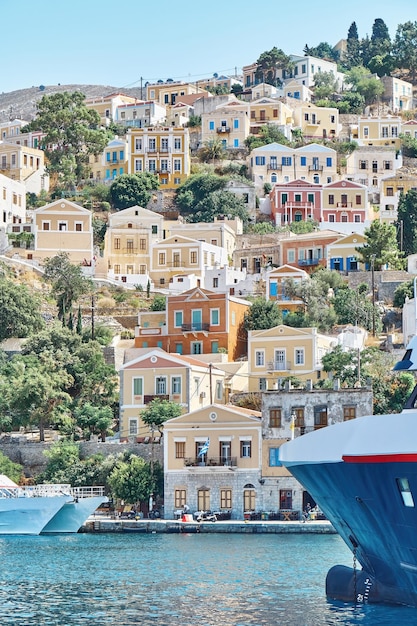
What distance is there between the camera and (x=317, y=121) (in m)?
129

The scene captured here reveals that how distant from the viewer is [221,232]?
10175 cm

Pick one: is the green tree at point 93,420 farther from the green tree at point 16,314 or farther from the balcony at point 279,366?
the green tree at point 16,314

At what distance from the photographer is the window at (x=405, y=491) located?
28.3 m

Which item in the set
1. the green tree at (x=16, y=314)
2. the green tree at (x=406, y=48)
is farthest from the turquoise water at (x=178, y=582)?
Answer: the green tree at (x=406, y=48)

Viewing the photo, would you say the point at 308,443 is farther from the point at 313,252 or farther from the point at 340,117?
the point at 340,117

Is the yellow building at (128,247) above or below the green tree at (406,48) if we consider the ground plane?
below

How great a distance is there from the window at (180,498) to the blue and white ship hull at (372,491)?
3135cm

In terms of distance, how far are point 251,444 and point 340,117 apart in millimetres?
72965

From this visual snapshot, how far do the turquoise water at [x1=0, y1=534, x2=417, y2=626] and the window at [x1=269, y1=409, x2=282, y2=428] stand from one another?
778 cm

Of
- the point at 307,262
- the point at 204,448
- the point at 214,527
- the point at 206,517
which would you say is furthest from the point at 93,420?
the point at 307,262

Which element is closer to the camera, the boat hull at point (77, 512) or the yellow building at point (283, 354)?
the boat hull at point (77, 512)

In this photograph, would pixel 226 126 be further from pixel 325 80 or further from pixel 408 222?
pixel 325 80

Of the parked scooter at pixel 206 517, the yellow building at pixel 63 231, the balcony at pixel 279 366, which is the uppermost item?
the yellow building at pixel 63 231

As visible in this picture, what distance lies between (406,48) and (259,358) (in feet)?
300
